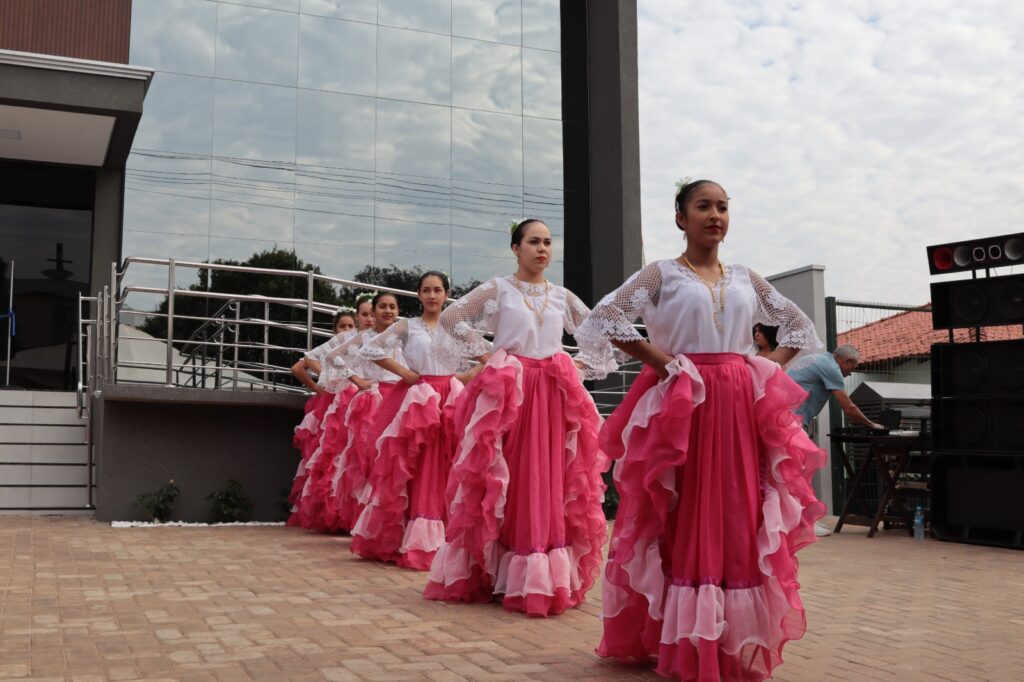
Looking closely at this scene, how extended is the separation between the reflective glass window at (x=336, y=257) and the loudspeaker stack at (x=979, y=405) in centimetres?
1045

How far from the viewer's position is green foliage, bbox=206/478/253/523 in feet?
34.9

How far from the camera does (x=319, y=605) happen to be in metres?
5.56

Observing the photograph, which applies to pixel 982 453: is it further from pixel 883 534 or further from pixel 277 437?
pixel 277 437

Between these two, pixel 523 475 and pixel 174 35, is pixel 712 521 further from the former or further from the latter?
pixel 174 35

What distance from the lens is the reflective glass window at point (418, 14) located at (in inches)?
722

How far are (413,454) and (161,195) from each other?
1094 centimetres

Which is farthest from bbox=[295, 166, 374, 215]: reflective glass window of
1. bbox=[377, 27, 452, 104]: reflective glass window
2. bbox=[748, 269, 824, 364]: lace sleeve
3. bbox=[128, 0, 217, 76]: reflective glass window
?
bbox=[748, 269, 824, 364]: lace sleeve

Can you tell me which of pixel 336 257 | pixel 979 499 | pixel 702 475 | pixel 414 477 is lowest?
pixel 979 499

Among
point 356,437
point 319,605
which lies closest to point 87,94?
point 356,437

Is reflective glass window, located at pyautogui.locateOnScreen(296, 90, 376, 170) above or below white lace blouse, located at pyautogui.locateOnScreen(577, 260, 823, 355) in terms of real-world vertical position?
above

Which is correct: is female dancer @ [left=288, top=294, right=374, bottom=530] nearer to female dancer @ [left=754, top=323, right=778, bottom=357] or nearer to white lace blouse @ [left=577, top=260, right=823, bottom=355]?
female dancer @ [left=754, top=323, right=778, bottom=357]

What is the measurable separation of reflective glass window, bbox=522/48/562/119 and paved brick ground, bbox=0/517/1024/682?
12.8 metres

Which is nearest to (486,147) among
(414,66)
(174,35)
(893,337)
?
(414,66)

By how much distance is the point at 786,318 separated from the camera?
4426 mm
